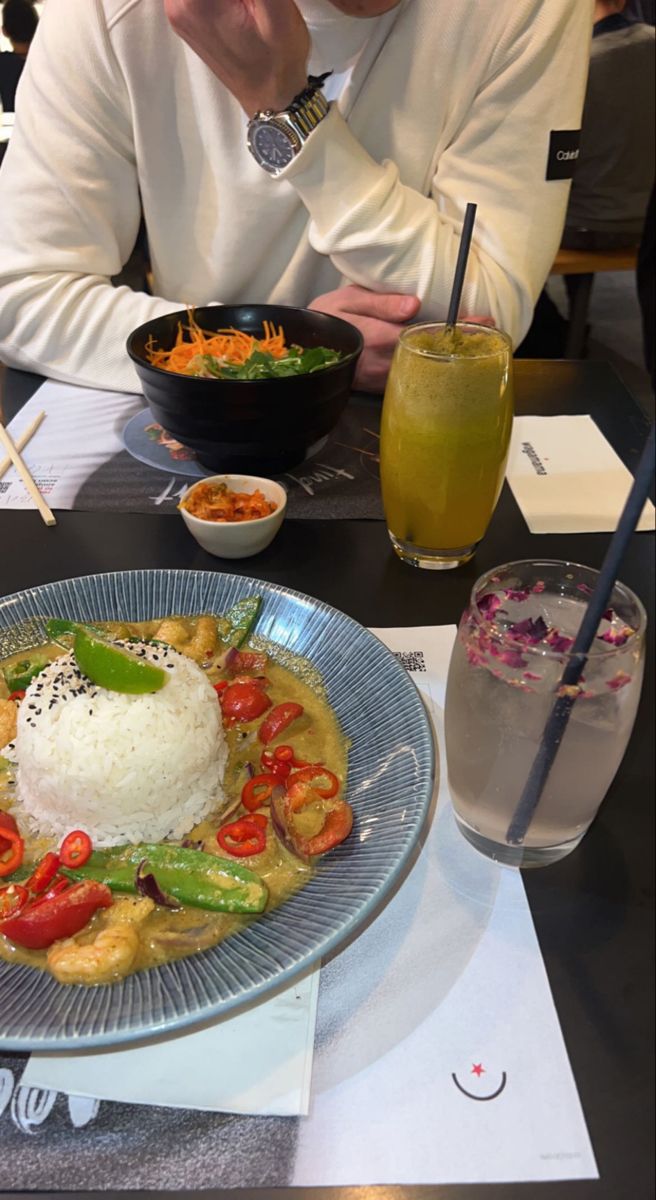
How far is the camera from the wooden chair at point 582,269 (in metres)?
4.96

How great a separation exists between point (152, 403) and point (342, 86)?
1333 millimetres

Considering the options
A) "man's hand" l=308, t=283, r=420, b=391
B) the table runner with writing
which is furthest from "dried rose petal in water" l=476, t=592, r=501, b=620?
"man's hand" l=308, t=283, r=420, b=391

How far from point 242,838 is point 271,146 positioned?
6.20ft

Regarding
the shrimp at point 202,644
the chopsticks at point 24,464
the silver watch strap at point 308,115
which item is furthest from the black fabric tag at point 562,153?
the shrimp at point 202,644

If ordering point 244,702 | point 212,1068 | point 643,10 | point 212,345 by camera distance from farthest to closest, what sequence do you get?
point 643,10 < point 212,345 < point 244,702 < point 212,1068

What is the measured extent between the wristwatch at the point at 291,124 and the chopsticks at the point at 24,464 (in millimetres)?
964

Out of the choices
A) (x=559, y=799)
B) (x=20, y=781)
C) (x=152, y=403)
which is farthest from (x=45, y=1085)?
(x=152, y=403)

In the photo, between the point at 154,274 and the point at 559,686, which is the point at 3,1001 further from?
the point at 154,274

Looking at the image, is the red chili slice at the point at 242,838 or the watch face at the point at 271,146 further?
the watch face at the point at 271,146

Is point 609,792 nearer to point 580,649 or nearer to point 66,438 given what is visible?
point 580,649

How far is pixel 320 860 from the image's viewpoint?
39.1 inches

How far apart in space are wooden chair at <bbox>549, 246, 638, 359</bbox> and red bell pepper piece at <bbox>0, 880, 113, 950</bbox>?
4.89 meters

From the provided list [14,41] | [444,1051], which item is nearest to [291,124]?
[444,1051]

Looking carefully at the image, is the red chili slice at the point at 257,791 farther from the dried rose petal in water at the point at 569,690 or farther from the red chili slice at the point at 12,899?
the dried rose petal in water at the point at 569,690
